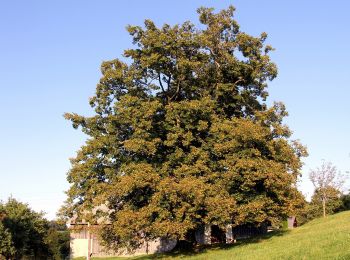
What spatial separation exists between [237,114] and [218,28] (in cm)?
701

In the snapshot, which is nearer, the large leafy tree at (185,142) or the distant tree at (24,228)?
the large leafy tree at (185,142)

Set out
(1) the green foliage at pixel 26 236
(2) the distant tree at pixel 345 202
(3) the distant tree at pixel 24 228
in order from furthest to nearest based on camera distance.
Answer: (2) the distant tree at pixel 345 202, (3) the distant tree at pixel 24 228, (1) the green foliage at pixel 26 236

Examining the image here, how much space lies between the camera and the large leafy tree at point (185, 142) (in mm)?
29125

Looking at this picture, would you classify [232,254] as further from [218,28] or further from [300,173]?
[218,28]

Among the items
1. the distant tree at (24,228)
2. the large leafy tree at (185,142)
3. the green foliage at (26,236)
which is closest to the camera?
the large leafy tree at (185,142)

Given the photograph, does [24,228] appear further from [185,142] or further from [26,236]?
[185,142]

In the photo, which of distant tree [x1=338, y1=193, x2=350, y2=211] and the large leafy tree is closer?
the large leafy tree

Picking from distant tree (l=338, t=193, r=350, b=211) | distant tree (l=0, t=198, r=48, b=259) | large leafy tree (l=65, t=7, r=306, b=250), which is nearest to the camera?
large leafy tree (l=65, t=7, r=306, b=250)

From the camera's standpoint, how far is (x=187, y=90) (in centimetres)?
3494

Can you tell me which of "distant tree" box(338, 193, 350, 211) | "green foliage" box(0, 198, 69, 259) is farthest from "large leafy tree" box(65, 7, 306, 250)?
"distant tree" box(338, 193, 350, 211)

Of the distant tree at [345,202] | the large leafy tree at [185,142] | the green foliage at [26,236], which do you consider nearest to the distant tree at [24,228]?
the green foliage at [26,236]

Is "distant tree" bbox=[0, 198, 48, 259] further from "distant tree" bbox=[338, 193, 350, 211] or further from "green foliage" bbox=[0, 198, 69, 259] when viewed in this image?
"distant tree" bbox=[338, 193, 350, 211]

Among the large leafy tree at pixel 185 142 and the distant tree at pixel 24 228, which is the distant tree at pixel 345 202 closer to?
the large leafy tree at pixel 185 142

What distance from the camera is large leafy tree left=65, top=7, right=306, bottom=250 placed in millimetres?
29125
